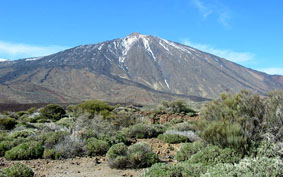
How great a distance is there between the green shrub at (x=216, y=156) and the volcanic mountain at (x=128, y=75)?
60.4 metres

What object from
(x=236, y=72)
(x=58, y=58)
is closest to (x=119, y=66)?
(x=58, y=58)

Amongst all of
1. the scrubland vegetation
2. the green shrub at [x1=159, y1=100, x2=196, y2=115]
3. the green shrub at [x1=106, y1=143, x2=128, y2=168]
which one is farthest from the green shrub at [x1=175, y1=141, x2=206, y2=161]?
the green shrub at [x1=159, y1=100, x2=196, y2=115]

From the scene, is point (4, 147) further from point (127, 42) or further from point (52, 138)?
point (127, 42)

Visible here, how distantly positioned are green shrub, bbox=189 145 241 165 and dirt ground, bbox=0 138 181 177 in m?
1.41

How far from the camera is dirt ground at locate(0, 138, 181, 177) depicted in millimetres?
6008

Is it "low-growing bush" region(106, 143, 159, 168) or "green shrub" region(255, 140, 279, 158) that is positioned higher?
"green shrub" region(255, 140, 279, 158)

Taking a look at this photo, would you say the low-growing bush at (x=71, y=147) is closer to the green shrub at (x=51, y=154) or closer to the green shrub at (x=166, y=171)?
the green shrub at (x=51, y=154)

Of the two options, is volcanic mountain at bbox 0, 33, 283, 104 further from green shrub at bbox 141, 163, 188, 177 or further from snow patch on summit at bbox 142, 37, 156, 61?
green shrub at bbox 141, 163, 188, 177

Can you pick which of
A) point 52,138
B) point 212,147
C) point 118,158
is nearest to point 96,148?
point 52,138

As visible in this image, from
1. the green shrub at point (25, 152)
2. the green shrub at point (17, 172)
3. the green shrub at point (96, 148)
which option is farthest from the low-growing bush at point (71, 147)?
the green shrub at point (17, 172)

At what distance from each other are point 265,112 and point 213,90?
11876cm

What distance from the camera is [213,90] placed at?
121062 mm

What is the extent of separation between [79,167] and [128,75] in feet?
436

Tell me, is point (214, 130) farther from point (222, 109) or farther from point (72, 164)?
point (72, 164)
